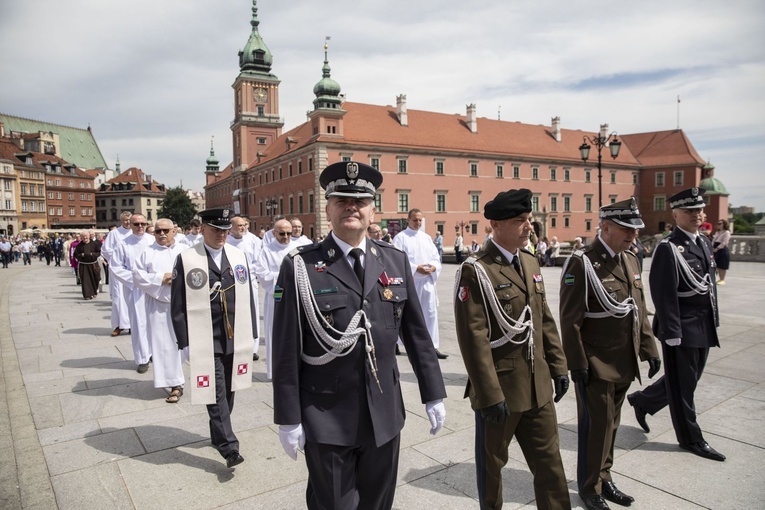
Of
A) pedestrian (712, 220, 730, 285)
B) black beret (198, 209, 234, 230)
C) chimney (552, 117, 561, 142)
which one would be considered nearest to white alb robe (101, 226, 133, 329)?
black beret (198, 209, 234, 230)

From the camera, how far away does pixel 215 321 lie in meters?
4.68

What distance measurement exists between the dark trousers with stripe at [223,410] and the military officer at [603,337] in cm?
283

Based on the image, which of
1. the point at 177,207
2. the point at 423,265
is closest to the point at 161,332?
the point at 423,265

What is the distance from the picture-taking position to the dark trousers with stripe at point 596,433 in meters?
3.62

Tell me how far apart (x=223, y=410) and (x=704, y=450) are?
416 cm

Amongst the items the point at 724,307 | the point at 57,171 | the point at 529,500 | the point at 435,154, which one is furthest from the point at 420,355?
the point at 57,171

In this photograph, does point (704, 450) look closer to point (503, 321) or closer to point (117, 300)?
point (503, 321)

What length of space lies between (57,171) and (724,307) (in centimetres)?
10903

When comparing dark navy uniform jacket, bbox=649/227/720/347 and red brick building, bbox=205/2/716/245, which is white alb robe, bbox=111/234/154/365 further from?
red brick building, bbox=205/2/716/245

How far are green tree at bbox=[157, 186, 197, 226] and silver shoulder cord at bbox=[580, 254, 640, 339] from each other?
335 feet

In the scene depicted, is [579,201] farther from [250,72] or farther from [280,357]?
[280,357]

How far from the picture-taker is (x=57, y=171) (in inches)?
3740

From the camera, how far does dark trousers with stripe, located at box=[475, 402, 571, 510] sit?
3.05 m

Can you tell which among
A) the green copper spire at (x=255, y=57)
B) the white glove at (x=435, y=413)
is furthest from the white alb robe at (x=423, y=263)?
the green copper spire at (x=255, y=57)
